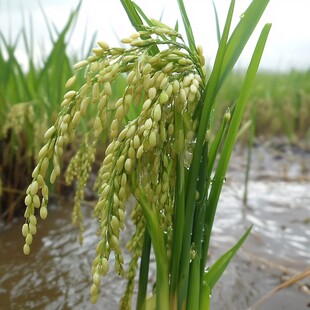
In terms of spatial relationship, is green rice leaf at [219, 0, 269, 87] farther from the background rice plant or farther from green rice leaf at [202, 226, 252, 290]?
the background rice plant

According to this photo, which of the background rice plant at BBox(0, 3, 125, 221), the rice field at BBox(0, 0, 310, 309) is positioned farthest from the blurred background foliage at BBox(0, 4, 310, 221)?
the rice field at BBox(0, 0, 310, 309)

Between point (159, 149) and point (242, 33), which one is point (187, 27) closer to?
point (242, 33)

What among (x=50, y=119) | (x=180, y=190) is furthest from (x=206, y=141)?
(x=50, y=119)

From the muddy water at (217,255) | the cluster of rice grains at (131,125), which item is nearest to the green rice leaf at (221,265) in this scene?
the cluster of rice grains at (131,125)

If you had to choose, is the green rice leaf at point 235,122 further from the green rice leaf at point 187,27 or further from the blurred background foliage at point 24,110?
the blurred background foliage at point 24,110

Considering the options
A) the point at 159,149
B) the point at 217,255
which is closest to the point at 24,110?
the point at 217,255

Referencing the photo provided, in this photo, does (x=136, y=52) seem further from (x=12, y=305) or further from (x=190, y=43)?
(x=12, y=305)
